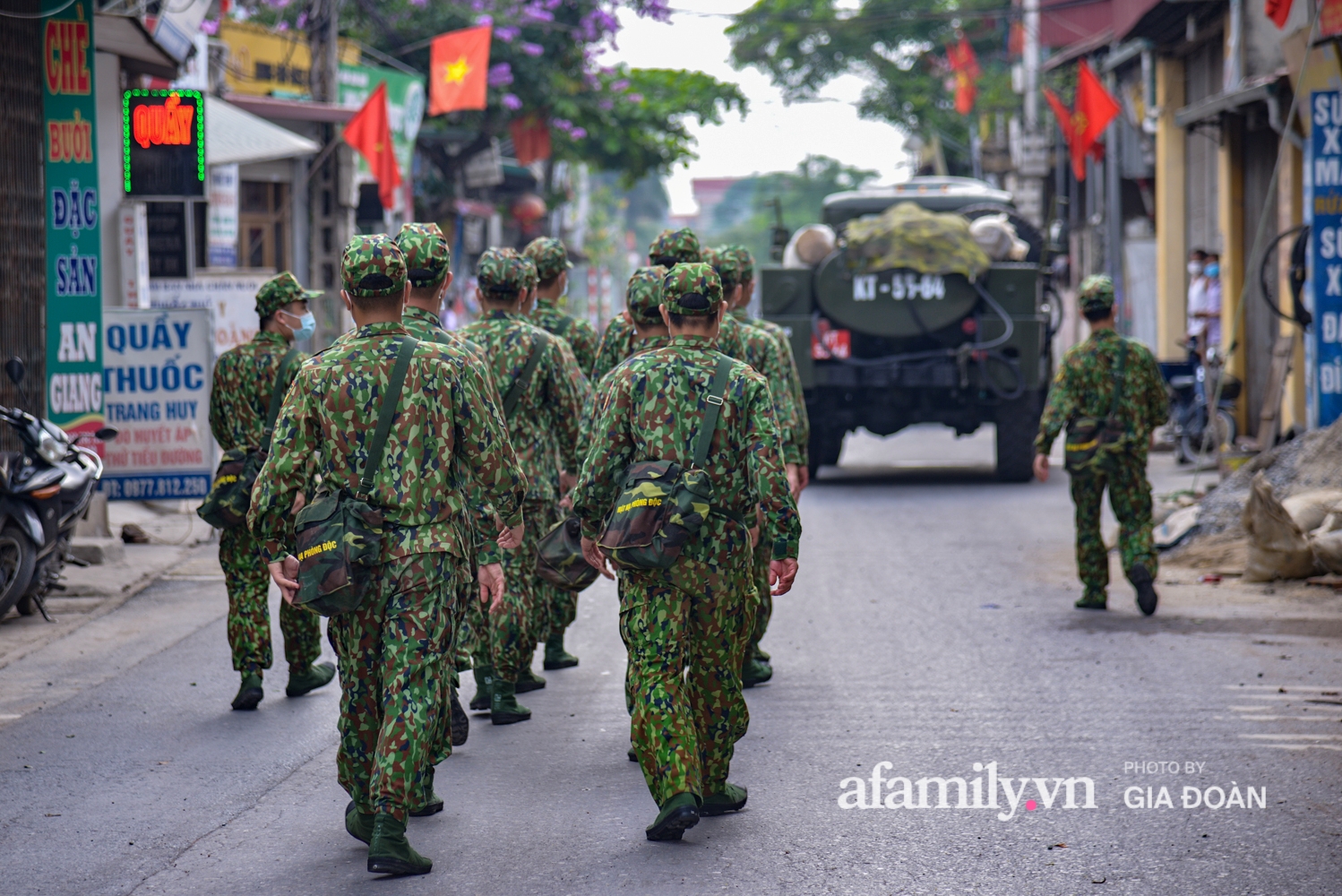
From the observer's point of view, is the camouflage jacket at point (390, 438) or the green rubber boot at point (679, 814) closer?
the camouflage jacket at point (390, 438)

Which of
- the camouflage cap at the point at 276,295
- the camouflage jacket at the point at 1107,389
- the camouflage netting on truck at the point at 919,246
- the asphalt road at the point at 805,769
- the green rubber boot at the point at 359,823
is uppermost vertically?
the camouflage netting on truck at the point at 919,246

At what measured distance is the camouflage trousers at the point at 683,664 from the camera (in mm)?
4516

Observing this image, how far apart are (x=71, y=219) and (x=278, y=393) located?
190 inches

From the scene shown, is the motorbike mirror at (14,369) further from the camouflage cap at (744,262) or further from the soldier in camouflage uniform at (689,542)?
the soldier in camouflage uniform at (689,542)

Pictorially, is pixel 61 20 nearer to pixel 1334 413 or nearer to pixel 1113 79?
pixel 1334 413

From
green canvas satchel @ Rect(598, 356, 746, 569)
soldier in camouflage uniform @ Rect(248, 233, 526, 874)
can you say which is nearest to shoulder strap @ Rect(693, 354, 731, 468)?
green canvas satchel @ Rect(598, 356, 746, 569)

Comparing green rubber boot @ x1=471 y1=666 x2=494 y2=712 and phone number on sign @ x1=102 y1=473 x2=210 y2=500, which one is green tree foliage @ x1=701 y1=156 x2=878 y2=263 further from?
green rubber boot @ x1=471 y1=666 x2=494 y2=712

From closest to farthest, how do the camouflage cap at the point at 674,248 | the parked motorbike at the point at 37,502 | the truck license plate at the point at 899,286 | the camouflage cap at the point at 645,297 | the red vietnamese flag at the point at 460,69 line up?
the camouflage cap at the point at 645,297 < the camouflage cap at the point at 674,248 < the parked motorbike at the point at 37,502 < the truck license plate at the point at 899,286 < the red vietnamese flag at the point at 460,69

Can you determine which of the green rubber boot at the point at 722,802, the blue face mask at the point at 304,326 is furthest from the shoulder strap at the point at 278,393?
the green rubber boot at the point at 722,802

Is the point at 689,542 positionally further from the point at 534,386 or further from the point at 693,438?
the point at 534,386

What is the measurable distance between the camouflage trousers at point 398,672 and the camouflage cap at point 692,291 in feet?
3.32

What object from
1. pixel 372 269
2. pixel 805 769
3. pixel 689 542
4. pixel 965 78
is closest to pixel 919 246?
pixel 805 769

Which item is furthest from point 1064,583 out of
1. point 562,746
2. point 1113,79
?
point 1113,79

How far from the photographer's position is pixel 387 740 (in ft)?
13.8
